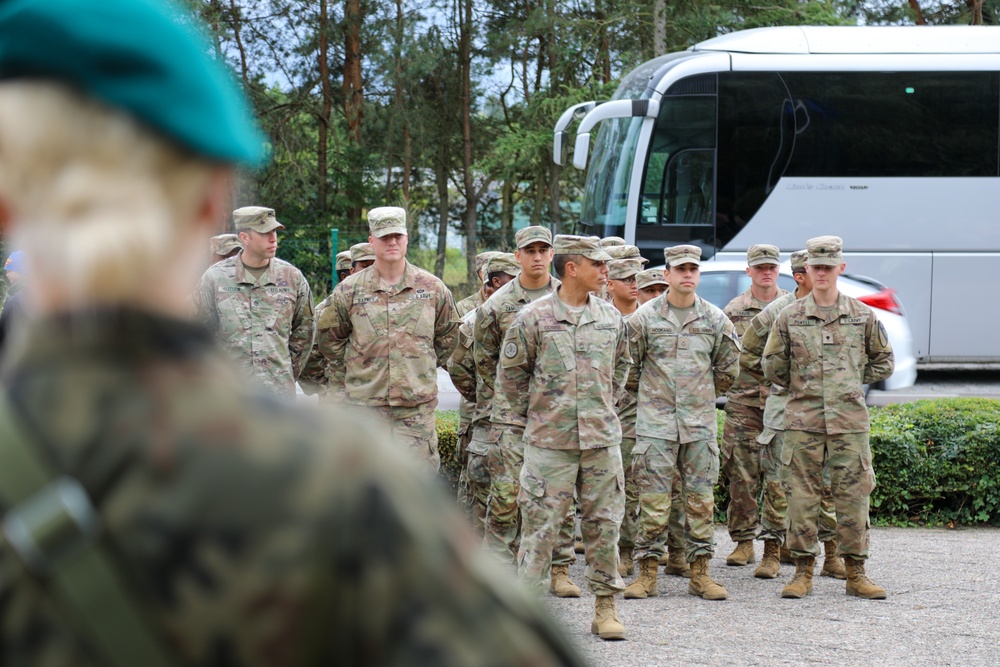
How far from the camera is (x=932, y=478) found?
9555 millimetres

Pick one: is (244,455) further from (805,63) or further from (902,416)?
(805,63)

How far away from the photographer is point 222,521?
972 mm

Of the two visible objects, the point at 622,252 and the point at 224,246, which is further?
the point at 224,246

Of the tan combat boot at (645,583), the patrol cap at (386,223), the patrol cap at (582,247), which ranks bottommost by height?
the tan combat boot at (645,583)

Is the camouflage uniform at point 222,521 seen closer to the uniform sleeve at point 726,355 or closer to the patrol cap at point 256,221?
the patrol cap at point 256,221

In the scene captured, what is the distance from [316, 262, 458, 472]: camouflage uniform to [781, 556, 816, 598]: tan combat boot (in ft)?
7.81

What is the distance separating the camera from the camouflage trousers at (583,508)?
21.5ft

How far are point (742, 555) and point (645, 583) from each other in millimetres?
1247

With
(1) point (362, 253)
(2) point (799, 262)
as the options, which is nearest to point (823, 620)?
(2) point (799, 262)

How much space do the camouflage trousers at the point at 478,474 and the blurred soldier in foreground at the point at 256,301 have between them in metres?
1.30

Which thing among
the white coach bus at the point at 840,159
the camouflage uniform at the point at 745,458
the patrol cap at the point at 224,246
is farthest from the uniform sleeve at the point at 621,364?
the white coach bus at the point at 840,159

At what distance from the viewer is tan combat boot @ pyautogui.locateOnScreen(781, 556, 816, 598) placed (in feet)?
25.1

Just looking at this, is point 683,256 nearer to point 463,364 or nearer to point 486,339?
point 486,339

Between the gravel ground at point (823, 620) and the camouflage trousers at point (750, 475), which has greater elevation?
the camouflage trousers at point (750, 475)
